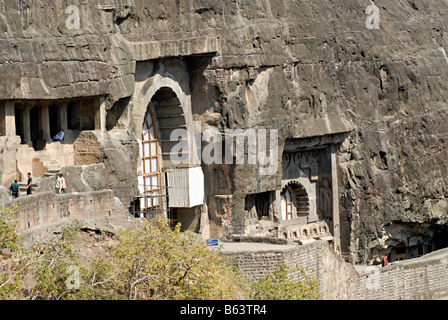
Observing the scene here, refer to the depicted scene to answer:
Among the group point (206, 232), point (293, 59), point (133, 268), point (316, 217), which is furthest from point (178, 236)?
point (316, 217)

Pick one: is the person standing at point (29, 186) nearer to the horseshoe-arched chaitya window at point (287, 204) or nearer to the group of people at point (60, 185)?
the group of people at point (60, 185)

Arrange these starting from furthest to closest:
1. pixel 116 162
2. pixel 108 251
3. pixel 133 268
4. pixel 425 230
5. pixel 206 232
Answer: pixel 425 230 → pixel 206 232 → pixel 116 162 → pixel 108 251 → pixel 133 268

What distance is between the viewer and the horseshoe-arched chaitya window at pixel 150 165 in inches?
1467

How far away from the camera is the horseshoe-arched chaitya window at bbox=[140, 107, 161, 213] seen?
37250mm

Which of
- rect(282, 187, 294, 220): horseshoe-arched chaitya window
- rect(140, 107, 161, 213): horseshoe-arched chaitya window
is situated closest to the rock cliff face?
rect(140, 107, 161, 213): horseshoe-arched chaitya window

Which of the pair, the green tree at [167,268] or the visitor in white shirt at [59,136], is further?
the visitor in white shirt at [59,136]

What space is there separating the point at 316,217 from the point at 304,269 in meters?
12.8

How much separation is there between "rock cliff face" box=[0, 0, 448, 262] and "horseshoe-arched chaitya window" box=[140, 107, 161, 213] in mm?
1811

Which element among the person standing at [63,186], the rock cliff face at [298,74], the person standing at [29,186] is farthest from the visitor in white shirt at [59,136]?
the person standing at [29,186]

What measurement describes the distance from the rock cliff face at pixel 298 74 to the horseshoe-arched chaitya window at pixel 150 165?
1811mm

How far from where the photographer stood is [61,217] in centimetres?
2781

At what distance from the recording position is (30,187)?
29.7 metres

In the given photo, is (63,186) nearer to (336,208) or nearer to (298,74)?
(298,74)

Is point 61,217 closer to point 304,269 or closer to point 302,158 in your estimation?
point 304,269
